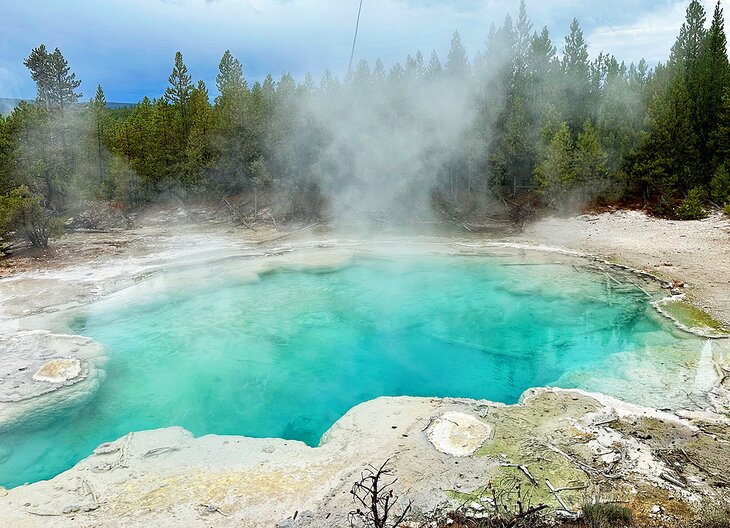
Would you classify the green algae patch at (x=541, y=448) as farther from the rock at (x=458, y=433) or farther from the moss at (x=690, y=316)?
the moss at (x=690, y=316)

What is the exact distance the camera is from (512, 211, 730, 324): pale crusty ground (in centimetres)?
930

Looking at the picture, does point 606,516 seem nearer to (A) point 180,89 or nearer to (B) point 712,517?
(B) point 712,517

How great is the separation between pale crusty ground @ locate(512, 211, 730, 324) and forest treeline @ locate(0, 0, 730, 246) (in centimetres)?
131

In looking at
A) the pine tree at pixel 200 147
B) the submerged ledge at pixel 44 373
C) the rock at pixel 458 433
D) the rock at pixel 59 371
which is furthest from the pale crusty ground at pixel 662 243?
the pine tree at pixel 200 147

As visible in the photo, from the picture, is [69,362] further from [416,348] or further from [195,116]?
[195,116]

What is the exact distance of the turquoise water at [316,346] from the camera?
6.04m

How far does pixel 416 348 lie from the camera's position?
316 inches

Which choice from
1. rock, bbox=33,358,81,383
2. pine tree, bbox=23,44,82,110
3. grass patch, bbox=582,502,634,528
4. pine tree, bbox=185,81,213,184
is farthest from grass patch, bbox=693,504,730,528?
pine tree, bbox=23,44,82,110

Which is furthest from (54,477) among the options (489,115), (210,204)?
(489,115)

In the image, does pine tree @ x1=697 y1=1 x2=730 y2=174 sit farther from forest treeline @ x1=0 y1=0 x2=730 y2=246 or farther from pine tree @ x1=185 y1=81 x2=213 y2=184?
pine tree @ x1=185 y1=81 x2=213 y2=184

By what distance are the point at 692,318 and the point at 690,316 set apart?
0.10 metres

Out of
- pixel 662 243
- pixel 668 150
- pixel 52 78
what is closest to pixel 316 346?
pixel 662 243

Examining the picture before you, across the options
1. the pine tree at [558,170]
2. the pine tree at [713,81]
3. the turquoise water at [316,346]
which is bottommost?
the turquoise water at [316,346]

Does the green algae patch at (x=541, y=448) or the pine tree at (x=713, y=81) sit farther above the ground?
the pine tree at (x=713, y=81)
